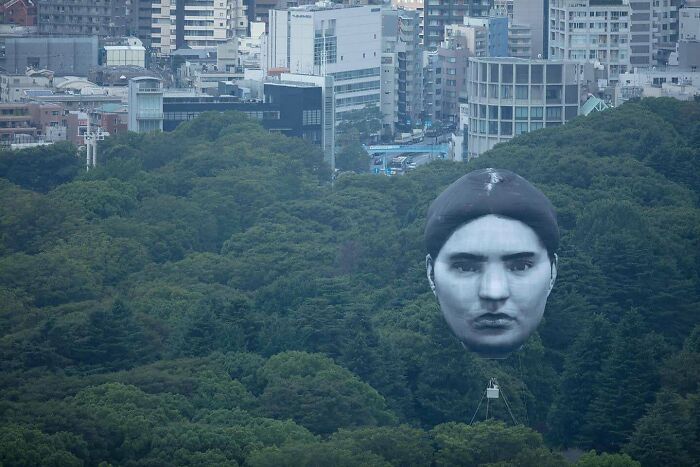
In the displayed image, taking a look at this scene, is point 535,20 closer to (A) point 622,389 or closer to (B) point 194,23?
(B) point 194,23

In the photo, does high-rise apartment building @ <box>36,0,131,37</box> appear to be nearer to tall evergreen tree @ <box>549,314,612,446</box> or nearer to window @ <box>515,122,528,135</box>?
window @ <box>515,122,528,135</box>

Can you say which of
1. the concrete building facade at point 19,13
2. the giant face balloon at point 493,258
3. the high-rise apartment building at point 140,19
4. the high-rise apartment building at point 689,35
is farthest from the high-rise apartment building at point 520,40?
the giant face balloon at point 493,258

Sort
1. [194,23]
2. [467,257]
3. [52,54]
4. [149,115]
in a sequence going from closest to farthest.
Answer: [467,257]
[149,115]
[52,54]
[194,23]

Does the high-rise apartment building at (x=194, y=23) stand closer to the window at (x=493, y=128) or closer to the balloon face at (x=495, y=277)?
the window at (x=493, y=128)

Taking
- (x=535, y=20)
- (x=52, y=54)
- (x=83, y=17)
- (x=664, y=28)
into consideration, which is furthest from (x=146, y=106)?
(x=83, y=17)

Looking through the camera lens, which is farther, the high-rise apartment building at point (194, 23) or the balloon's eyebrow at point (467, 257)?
the high-rise apartment building at point (194, 23)

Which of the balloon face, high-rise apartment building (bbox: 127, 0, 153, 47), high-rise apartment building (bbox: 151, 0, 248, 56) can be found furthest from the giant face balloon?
high-rise apartment building (bbox: 127, 0, 153, 47)
